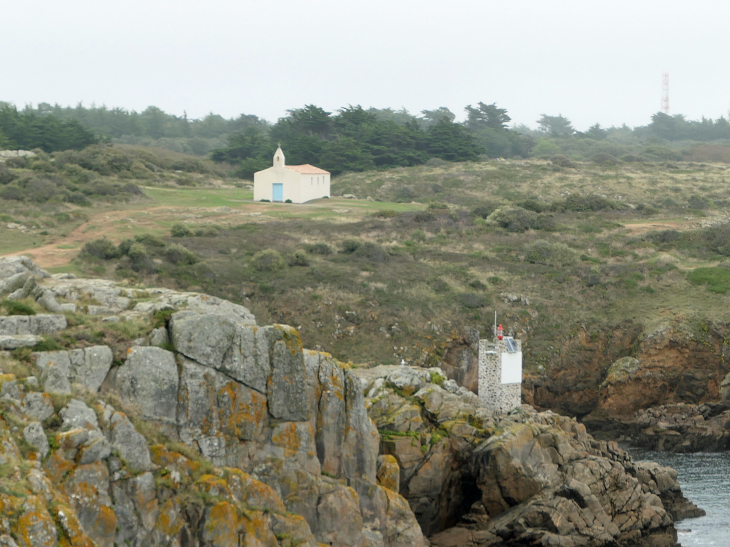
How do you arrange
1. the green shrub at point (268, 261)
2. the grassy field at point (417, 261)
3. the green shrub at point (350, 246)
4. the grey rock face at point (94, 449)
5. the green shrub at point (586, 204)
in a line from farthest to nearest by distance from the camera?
the green shrub at point (586, 204) → the green shrub at point (350, 246) → the green shrub at point (268, 261) → the grassy field at point (417, 261) → the grey rock face at point (94, 449)

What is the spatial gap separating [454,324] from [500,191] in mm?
40186

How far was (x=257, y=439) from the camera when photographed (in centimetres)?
1986

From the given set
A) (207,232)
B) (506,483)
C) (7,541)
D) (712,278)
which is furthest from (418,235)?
(7,541)

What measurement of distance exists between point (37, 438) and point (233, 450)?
5.15 m

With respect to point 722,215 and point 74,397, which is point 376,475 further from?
point 722,215

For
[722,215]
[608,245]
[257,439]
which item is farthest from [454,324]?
[722,215]

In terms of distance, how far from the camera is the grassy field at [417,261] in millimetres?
43969

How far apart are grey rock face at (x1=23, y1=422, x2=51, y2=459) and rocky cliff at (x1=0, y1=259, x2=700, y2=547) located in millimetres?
26

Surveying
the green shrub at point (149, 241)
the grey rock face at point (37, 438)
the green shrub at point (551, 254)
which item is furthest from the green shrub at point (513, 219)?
the grey rock face at point (37, 438)

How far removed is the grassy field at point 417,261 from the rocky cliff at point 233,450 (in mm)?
14640

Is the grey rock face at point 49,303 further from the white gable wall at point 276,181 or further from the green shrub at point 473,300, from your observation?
the white gable wall at point 276,181

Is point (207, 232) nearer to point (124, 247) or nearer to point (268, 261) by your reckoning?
point (268, 261)

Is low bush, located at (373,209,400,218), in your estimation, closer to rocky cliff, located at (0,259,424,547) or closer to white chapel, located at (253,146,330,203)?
white chapel, located at (253,146,330,203)

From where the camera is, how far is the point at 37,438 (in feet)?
50.0
